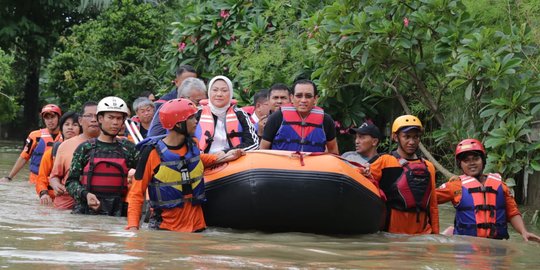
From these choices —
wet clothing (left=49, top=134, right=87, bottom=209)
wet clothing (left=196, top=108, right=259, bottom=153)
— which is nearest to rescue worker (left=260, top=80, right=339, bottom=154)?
wet clothing (left=196, top=108, right=259, bottom=153)

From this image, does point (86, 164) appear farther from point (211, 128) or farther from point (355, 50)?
point (355, 50)

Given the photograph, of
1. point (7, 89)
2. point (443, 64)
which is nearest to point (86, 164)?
point (443, 64)

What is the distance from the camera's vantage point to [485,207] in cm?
791

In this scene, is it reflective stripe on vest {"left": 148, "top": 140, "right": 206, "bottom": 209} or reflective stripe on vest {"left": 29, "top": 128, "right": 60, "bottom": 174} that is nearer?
reflective stripe on vest {"left": 148, "top": 140, "right": 206, "bottom": 209}

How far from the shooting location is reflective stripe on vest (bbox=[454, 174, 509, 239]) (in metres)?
7.90

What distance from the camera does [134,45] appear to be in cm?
2105

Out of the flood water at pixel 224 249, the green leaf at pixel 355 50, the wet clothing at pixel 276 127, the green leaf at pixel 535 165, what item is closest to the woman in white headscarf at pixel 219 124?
the wet clothing at pixel 276 127

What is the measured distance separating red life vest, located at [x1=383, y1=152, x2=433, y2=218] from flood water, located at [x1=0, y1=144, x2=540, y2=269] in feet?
1.06

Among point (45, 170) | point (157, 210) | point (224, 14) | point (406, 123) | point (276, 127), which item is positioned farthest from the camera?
point (224, 14)

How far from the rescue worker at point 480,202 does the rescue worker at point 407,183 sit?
0.26 m

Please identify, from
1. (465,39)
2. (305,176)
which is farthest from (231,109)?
(465,39)

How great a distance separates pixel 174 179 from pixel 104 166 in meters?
1.36

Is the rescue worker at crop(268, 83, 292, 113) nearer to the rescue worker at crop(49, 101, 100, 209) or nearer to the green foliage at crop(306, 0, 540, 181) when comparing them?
the green foliage at crop(306, 0, 540, 181)

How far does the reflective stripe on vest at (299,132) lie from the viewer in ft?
27.3
